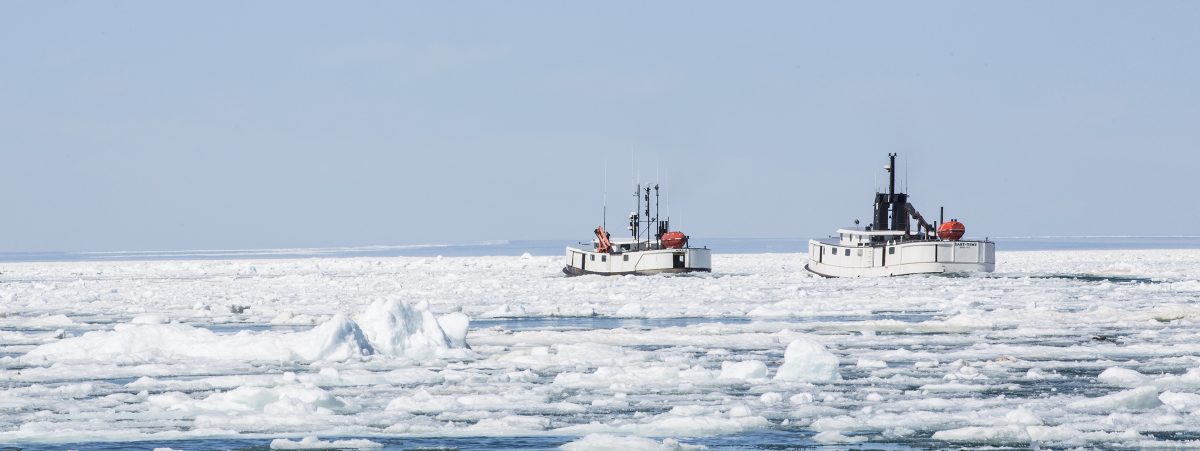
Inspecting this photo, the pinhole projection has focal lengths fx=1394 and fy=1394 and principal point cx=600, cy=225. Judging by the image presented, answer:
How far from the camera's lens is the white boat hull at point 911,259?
65.9 m

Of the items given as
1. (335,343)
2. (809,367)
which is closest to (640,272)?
(335,343)

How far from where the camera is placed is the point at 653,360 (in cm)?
2361

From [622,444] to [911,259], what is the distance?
53.8 meters

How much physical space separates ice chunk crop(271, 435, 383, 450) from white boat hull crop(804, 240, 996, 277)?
5382 centimetres

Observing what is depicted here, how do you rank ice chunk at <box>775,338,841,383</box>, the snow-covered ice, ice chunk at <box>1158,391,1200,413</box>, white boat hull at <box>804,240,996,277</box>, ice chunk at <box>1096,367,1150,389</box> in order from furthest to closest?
white boat hull at <box>804,240,996,277</box> → ice chunk at <box>775,338,841,383</box> → ice chunk at <box>1096,367,1150,389</box> → ice chunk at <box>1158,391,1200,413</box> → the snow-covered ice

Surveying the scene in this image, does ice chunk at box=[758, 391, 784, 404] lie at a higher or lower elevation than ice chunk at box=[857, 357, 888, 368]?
lower

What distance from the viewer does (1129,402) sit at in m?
17.1

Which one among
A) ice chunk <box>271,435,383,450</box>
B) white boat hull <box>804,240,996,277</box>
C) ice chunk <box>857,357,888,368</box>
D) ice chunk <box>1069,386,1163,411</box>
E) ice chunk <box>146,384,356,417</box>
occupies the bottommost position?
ice chunk <box>271,435,383,450</box>

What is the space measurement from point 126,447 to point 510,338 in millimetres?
14069

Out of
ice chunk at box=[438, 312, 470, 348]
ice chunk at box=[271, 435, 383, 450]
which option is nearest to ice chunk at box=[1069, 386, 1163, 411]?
ice chunk at box=[271, 435, 383, 450]

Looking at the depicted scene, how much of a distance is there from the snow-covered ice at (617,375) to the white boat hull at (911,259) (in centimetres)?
2614

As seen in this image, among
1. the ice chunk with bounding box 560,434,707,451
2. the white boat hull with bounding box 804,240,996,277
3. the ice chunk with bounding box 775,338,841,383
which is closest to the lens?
the ice chunk with bounding box 560,434,707,451

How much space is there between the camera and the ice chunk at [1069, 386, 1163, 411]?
17062mm

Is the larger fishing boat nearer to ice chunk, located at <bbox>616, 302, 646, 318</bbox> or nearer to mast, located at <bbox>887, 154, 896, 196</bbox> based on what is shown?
mast, located at <bbox>887, 154, 896, 196</bbox>
